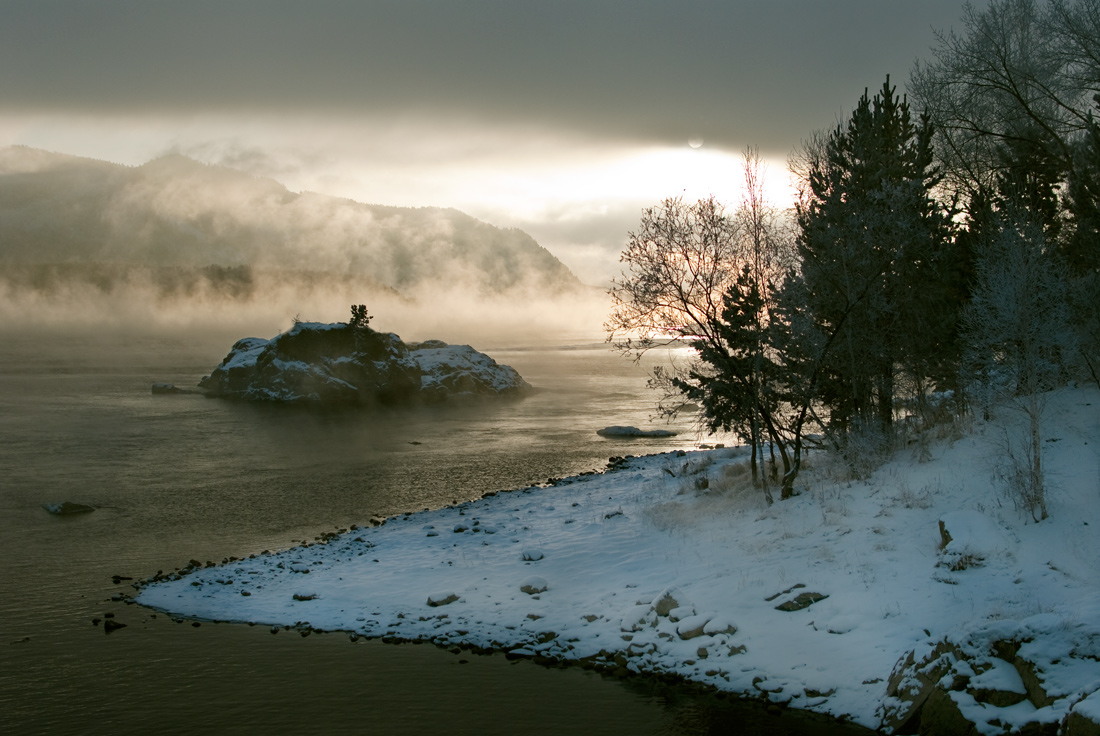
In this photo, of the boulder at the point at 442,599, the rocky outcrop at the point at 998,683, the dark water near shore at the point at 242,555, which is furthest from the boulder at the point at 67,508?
the rocky outcrop at the point at 998,683

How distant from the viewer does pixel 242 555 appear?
2986 cm

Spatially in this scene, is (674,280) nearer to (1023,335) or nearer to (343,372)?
(1023,335)

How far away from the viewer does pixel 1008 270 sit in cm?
2116

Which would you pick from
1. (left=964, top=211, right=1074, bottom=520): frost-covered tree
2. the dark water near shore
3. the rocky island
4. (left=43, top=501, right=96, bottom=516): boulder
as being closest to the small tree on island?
the rocky island

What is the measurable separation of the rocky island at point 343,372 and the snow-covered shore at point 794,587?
293 ft

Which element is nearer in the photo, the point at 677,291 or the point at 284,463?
the point at 677,291

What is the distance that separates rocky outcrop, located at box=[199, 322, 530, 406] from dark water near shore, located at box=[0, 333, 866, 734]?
105ft

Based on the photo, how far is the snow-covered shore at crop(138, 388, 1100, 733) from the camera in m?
14.4

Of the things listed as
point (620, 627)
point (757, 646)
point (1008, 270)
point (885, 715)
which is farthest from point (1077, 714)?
point (1008, 270)

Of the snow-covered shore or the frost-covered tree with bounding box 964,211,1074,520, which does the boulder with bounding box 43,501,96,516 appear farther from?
the frost-covered tree with bounding box 964,211,1074,520

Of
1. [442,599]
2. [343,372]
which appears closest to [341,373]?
[343,372]

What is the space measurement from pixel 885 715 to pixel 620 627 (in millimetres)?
7126

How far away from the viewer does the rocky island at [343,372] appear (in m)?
116

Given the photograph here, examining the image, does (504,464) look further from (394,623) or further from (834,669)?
(834,669)
